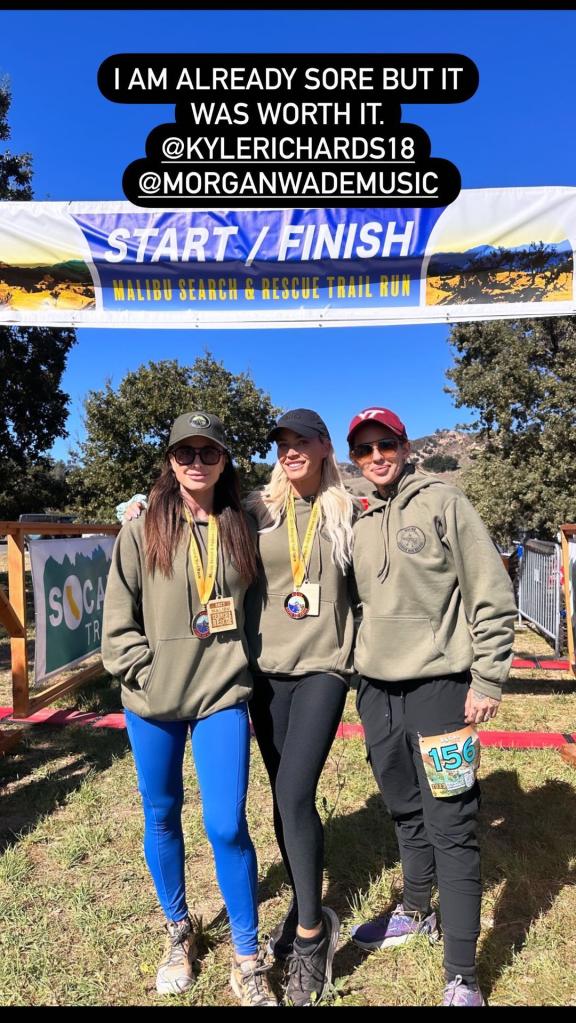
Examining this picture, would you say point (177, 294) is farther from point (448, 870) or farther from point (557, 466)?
point (557, 466)

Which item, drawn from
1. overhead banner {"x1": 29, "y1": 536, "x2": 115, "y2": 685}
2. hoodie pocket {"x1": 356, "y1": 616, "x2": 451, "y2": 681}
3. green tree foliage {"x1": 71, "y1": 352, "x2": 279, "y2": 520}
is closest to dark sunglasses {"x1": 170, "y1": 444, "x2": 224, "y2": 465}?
hoodie pocket {"x1": 356, "y1": 616, "x2": 451, "y2": 681}

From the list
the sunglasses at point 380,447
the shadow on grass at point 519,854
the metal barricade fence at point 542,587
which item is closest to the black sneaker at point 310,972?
the shadow on grass at point 519,854

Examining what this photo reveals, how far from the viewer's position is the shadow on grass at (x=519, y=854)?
7.93 feet

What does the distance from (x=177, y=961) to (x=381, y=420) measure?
2.03 m

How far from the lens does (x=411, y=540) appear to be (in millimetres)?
2150

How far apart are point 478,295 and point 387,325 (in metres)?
0.67

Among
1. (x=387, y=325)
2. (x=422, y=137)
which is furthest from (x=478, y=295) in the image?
(x=422, y=137)

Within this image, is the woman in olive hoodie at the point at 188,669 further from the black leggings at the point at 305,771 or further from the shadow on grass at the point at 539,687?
the shadow on grass at the point at 539,687

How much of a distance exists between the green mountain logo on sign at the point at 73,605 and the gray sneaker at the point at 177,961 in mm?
2919

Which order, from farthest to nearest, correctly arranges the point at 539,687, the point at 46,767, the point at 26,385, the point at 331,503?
the point at 26,385
the point at 539,687
the point at 46,767
the point at 331,503

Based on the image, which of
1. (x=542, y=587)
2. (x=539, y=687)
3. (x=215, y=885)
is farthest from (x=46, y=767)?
(x=542, y=587)

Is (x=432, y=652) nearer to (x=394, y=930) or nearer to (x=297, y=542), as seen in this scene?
(x=297, y=542)

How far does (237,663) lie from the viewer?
83.4 inches

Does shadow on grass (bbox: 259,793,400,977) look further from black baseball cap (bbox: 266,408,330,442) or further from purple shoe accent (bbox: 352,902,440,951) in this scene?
black baseball cap (bbox: 266,408,330,442)
